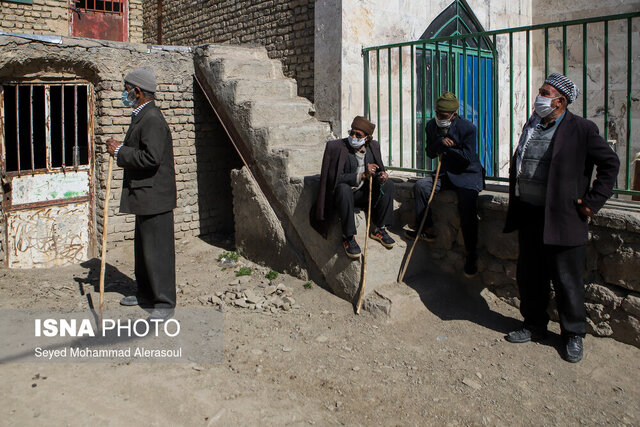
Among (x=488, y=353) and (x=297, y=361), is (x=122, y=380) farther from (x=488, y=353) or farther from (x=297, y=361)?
(x=488, y=353)

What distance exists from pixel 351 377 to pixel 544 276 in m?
1.60

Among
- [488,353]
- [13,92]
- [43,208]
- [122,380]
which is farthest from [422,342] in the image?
[13,92]

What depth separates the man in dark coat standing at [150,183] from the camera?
4625 millimetres

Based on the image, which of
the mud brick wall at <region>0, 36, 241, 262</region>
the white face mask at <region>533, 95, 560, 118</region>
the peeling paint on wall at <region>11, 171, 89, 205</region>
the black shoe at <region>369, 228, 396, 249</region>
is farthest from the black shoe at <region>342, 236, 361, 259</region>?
the peeling paint on wall at <region>11, 171, 89, 205</region>

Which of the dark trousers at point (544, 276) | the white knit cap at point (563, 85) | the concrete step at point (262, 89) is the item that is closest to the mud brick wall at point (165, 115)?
the concrete step at point (262, 89)

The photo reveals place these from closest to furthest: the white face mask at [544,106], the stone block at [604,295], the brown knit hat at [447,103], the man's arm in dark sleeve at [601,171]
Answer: the man's arm in dark sleeve at [601,171] < the white face mask at [544,106] < the stone block at [604,295] < the brown knit hat at [447,103]

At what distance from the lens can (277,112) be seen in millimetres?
6664

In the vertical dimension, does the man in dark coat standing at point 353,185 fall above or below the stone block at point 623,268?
above

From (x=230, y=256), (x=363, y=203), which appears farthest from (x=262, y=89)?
(x=363, y=203)

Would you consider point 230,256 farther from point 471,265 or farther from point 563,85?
point 563,85

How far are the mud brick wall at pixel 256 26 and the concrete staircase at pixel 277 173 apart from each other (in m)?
0.26

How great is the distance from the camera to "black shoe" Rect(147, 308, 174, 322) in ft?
15.5

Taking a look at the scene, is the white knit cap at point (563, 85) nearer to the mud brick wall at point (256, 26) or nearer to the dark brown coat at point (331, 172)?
the dark brown coat at point (331, 172)

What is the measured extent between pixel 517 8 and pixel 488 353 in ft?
22.0
